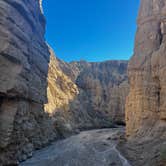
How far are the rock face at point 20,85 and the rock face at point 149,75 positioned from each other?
420 inches

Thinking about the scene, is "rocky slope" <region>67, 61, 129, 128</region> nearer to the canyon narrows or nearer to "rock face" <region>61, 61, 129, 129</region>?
"rock face" <region>61, 61, 129, 129</region>

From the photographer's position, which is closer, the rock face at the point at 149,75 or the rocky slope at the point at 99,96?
the rock face at the point at 149,75

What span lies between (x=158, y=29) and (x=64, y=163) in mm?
16382

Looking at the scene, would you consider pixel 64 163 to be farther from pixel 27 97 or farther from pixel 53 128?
pixel 53 128

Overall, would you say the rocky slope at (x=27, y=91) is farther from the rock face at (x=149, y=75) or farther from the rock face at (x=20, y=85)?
the rock face at (x=149, y=75)

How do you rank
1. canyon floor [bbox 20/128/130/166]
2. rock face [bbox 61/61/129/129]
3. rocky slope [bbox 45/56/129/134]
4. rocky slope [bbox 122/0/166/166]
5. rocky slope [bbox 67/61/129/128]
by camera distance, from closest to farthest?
rocky slope [bbox 122/0/166/166] < canyon floor [bbox 20/128/130/166] < rocky slope [bbox 45/56/129/134] < rock face [bbox 61/61/129/129] < rocky slope [bbox 67/61/129/128]

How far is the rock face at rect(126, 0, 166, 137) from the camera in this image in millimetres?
19891

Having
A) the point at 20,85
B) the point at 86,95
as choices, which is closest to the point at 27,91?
the point at 20,85

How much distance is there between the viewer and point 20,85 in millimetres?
20281

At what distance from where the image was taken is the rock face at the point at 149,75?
19891 millimetres

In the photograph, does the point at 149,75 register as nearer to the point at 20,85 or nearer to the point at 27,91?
the point at 27,91

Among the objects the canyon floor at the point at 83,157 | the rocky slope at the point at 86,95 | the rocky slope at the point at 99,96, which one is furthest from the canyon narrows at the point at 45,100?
the rocky slope at the point at 99,96

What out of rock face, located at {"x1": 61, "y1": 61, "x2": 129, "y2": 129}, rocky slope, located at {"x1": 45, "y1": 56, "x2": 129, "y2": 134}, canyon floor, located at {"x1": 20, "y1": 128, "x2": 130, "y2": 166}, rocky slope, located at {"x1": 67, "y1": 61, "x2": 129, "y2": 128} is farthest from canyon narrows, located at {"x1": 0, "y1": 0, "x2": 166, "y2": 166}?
rocky slope, located at {"x1": 67, "y1": 61, "x2": 129, "y2": 128}

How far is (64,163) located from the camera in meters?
18.9
